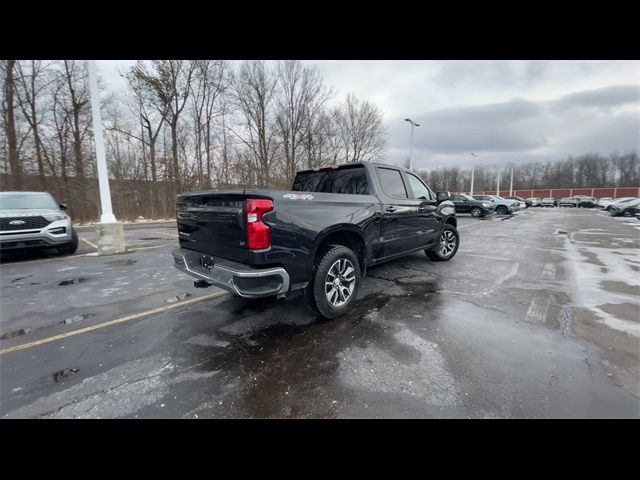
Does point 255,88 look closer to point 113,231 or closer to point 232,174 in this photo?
point 232,174

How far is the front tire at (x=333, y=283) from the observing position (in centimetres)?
344

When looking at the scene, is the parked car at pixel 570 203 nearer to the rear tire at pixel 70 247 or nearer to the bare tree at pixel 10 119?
the rear tire at pixel 70 247

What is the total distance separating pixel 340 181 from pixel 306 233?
1635 mm

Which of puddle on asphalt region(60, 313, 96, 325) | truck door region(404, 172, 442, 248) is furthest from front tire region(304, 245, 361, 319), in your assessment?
puddle on asphalt region(60, 313, 96, 325)

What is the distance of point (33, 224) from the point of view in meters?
6.85

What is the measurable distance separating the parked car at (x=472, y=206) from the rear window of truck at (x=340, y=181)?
19.8 metres

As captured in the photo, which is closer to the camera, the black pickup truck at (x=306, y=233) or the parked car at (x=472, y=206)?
the black pickup truck at (x=306, y=233)

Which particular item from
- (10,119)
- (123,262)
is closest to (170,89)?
(10,119)

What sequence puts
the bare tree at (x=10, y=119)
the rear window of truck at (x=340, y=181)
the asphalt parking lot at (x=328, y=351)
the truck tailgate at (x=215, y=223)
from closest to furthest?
1. the asphalt parking lot at (x=328, y=351)
2. the truck tailgate at (x=215, y=223)
3. the rear window of truck at (x=340, y=181)
4. the bare tree at (x=10, y=119)

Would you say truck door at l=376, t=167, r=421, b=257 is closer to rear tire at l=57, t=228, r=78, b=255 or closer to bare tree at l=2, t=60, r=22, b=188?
rear tire at l=57, t=228, r=78, b=255

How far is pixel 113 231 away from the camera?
8031 mm

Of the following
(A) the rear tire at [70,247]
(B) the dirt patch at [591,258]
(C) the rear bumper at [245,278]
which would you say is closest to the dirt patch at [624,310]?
(B) the dirt patch at [591,258]
